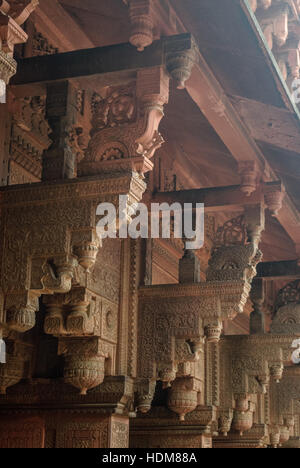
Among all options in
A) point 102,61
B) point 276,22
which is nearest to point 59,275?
point 102,61

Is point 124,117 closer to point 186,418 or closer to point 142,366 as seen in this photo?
point 142,366

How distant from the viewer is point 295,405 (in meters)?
9.41

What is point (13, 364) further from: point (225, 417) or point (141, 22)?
point (225, 417)

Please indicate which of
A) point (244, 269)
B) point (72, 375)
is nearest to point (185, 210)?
point (244, 269)

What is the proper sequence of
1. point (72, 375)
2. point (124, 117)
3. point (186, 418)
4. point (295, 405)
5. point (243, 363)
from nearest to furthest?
point (124, 117) → point (72, 375) → point (186, 418) → point (243, 363) → point (295, 405)

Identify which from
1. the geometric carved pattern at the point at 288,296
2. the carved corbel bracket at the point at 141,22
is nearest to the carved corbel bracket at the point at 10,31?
the carved corbel bracket at the point at 141,22

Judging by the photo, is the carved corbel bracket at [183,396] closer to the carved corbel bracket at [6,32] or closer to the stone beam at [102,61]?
the stone beam at [102,61]

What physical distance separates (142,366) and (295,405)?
4271mm

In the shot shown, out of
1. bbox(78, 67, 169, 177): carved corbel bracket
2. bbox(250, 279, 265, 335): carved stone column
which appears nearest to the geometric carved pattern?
bbox(250, 279, 265, 335): carved stone column

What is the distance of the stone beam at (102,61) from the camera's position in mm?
4254

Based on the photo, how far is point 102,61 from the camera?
4.29m

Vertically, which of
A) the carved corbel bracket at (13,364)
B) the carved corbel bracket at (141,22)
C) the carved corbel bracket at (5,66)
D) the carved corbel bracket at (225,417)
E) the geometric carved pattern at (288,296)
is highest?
the carved corbel bracket at (141,22)

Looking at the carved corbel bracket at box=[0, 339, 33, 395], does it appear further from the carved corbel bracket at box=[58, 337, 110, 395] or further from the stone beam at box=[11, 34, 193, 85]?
the stone beam at box=[11, 34, 193, 85]

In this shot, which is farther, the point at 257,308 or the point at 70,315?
the point at 257,308
